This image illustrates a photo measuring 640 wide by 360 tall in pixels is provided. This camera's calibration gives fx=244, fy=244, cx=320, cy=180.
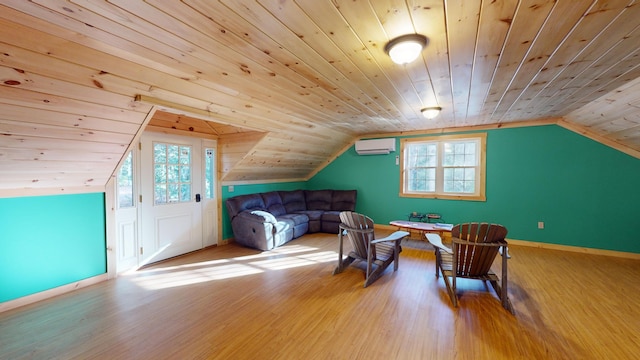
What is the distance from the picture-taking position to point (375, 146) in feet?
19.0

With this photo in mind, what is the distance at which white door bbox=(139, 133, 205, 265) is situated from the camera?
371 cm

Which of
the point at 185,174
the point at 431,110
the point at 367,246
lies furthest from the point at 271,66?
the point at 185,174

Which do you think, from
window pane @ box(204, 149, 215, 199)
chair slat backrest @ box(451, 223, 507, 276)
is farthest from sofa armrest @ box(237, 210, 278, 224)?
chair slat backrest @ box(451, 223, 507, 276)

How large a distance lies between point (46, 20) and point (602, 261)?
6894 mm

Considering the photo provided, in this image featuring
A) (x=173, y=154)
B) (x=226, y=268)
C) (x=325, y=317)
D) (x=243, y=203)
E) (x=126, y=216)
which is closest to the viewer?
(x=325, y=317)

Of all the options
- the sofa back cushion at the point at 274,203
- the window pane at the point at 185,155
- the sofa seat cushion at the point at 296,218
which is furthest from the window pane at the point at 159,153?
the sofa seat cushion at the point at 296,218

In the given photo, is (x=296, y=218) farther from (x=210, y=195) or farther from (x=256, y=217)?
(x=210, y=195)

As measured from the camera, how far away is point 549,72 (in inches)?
92.7

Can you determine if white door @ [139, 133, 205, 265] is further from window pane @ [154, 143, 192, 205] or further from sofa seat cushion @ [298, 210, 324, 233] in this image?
sofa seat cushion @ [298, 210, 324, 233]

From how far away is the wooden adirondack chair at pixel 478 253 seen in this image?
2.57 meters

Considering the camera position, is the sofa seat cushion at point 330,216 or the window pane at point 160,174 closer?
the window pane at point 160,174

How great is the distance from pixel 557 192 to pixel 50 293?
7661 millimetres

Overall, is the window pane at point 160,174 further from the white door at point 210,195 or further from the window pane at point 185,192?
the white door at point 210,195

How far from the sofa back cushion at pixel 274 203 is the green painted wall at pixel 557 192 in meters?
3.17
